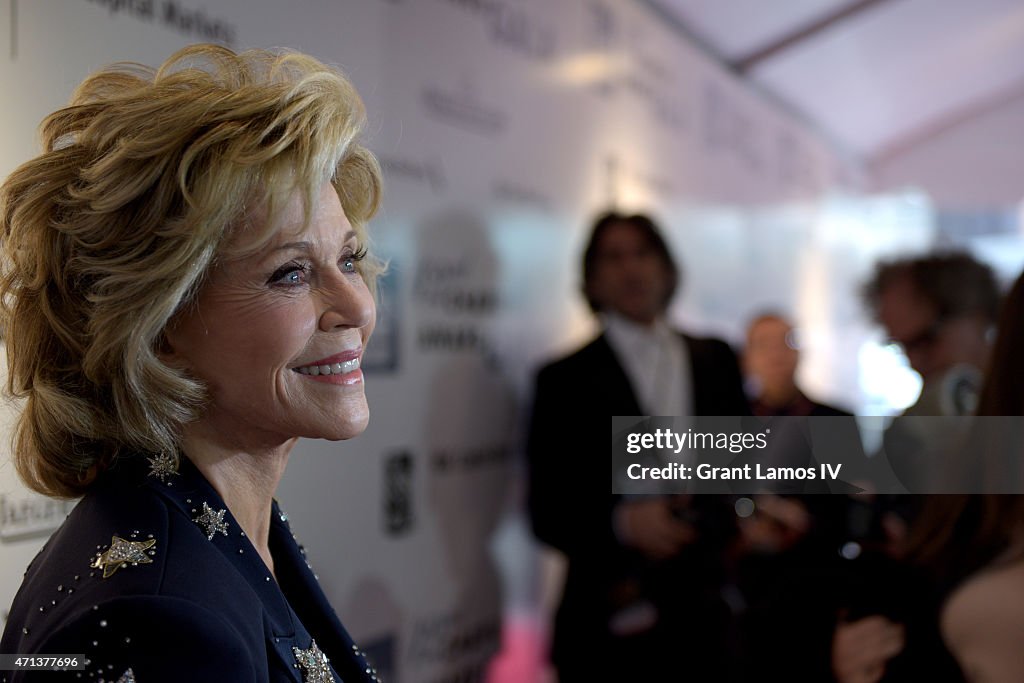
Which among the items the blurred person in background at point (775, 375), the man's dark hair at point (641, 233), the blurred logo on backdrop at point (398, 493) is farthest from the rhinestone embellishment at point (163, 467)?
the man's dark hair at point (641, 233)

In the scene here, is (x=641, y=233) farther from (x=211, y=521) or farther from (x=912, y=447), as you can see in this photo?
(x=211, y=521)

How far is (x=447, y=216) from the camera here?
7.38 ft

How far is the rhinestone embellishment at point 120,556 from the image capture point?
0.79 meters

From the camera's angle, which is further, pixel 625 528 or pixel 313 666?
pixel 625 528

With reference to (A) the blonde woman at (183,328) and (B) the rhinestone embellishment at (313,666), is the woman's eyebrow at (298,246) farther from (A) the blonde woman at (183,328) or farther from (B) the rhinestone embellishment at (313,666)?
(B) the rhinestone embellishment at (313,666)

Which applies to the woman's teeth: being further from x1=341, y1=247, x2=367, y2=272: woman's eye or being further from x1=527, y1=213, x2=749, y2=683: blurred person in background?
x1=527, y1=213, x2=749, y2=683: blurred person in background

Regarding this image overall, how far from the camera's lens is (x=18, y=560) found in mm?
1188

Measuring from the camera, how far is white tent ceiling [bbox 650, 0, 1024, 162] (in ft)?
11.7

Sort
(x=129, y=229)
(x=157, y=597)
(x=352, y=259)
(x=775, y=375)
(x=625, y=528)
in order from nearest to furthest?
(x=157, y=597), (x=129, y=229), (x=352, y=259), (x=625, y=528), (x=775, y=375)

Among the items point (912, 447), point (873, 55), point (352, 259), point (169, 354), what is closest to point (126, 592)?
point (169, 354)

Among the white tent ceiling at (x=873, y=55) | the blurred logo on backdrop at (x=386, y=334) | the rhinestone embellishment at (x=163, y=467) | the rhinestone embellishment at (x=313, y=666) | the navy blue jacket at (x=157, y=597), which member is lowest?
the rhinestone embellishment at (x=313, y=666)

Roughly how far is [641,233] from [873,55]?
78.7 inches

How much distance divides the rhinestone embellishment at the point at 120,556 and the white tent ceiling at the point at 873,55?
300 centimetres

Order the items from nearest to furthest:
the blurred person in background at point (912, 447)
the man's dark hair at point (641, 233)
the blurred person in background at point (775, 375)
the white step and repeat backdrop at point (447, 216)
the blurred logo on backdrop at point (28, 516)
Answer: the blurred logo on backdrop at point (28, 516), the blurred person in background at point (912, 447), the white step and repeat backdrop at point (447, 216), the blurred person in background at point (775, 375), the man's dark hair at point (641, 233)
